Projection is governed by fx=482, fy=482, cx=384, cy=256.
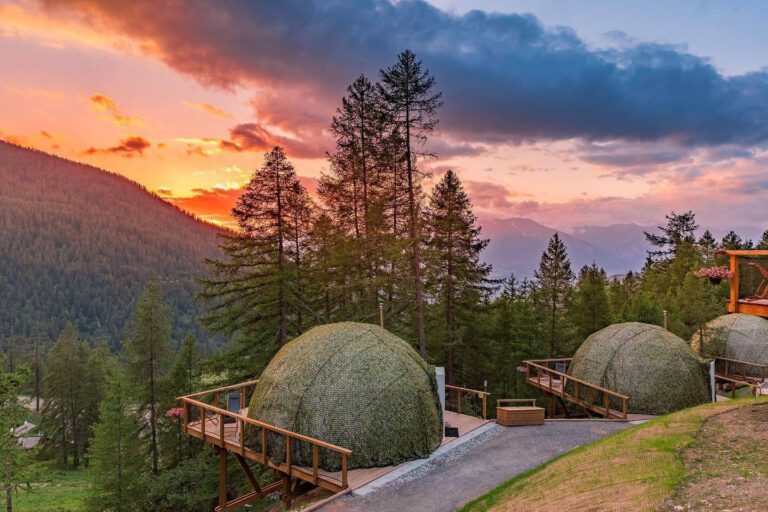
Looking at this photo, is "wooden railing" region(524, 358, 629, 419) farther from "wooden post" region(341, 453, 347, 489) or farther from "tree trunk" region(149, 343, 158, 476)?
"tree trunk" region(149, 343, 158, 476)

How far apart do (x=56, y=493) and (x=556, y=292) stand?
46262 millimetres

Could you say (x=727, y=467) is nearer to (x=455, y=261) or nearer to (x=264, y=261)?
(x=264, y=261)

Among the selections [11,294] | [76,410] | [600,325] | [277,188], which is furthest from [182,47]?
[11,294]

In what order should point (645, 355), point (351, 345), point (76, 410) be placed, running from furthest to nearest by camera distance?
1. point (76, 410)
2. point (645, 355)
3. point (351, 345)

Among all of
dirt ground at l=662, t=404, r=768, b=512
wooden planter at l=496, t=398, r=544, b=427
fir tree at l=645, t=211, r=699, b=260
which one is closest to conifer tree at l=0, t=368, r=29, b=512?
wooden planter at l=496, t=398, r=544, b=427

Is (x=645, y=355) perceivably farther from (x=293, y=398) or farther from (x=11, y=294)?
(x=11, y=294)

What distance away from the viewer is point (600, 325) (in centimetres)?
3033

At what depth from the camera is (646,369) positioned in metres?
18.2

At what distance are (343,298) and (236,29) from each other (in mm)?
15537

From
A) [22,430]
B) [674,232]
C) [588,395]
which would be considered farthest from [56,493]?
[674,232]

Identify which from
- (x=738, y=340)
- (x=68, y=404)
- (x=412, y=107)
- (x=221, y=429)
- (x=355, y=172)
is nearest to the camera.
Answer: (x=221, y=429)

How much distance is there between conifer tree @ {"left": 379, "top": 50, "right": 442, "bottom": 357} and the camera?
19.4 meters

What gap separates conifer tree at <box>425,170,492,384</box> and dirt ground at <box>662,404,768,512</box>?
50.5 feet

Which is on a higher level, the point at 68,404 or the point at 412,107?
the point at 412,107
